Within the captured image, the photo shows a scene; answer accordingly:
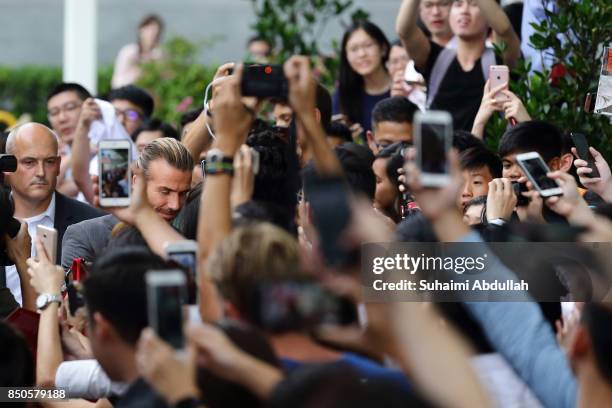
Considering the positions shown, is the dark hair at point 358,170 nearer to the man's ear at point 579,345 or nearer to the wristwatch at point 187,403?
the man's ear at point 579,345

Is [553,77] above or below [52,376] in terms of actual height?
above

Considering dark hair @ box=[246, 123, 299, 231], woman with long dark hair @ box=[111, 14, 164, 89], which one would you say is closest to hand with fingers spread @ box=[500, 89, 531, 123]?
dark hair @ box=[246, 123, 299, 231]

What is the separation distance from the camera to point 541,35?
656 centimetres

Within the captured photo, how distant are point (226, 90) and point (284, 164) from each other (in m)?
0.89

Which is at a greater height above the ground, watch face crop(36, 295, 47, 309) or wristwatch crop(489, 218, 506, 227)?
wristwatch crop(489, 218, 506, 227)

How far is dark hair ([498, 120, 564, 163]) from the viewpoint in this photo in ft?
19.8

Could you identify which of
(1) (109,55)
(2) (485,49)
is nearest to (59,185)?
(2) (485,49)

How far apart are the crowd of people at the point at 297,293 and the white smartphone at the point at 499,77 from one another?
0.43 metres

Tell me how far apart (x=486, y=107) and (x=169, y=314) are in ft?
13.1

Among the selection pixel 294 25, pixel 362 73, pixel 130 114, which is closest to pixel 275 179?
pixel 362 73

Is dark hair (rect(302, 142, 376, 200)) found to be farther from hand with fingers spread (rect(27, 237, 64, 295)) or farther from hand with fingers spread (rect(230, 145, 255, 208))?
hand with fingers spread (rect(27, 237, 64, 295))

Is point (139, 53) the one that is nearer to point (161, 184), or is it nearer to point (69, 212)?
point (69, 212)

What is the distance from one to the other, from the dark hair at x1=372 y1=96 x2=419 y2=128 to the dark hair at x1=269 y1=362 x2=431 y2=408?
4169 mm

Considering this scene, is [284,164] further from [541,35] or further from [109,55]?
[109,55]
